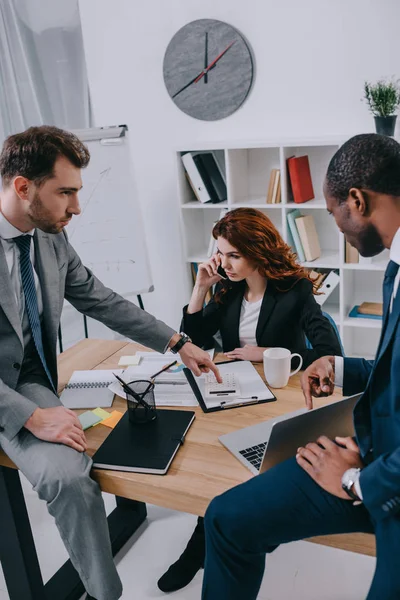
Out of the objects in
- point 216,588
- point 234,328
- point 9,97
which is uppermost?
point 9,97

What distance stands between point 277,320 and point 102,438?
944 mm

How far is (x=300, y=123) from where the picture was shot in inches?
138

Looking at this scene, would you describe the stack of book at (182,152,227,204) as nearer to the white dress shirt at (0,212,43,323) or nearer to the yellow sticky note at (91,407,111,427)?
the white dress shirt at (0,212,43,323)

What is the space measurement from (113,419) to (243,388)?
0.40 meters

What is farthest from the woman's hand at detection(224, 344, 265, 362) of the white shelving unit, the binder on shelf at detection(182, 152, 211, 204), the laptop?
the binder on shelf at detection(182, 152, 211, 204)

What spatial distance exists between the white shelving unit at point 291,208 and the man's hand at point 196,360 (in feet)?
5.69

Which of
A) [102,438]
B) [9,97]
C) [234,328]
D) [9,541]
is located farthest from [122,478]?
[9,97]

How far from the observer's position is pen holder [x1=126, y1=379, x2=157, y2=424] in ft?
5.14

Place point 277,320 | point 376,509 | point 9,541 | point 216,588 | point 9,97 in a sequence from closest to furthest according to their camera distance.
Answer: point 376,509 → point 216,588 → point 9,541 → point 277,320 → point 9,97

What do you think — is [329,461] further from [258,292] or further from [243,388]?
[258,292]

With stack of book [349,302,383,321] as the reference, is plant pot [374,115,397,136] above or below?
above

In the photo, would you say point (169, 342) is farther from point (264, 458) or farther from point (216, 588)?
point (216, 588)

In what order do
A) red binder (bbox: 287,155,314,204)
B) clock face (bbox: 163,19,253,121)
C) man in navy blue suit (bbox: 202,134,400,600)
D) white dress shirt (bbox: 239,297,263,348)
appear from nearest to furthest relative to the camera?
man in navy blue suit (bbox: 202,134,400,600) < white dress shirt (bbox: 239,297,263,348) < red binder (bbox: 287,155,314,204) < clock face (bbox: 163,19,253,121)

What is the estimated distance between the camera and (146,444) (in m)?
1.49
